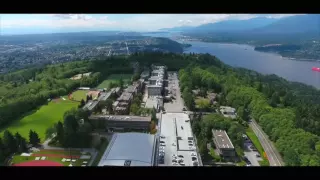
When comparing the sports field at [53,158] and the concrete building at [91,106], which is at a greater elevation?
the concrete building at [91,106]

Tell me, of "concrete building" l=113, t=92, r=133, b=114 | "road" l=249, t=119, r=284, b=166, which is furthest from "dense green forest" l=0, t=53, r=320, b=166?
"concrete building" l=113, t=92, r=133, b=114

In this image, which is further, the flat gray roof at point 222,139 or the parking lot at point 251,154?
the flat gray roof at point 222,139

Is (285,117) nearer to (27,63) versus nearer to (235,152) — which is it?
(235,152)

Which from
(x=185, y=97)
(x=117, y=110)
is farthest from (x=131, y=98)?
(x=185, y=97)

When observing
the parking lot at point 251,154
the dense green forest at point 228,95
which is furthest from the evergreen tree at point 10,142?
the parking lot at point 251,154

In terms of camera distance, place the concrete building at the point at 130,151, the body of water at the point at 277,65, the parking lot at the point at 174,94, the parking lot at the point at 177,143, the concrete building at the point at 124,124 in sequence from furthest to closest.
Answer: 1. the body of water at the point at 277,65
2. the parking lot at the point at 174,94
3. the concrete building at the point at 124,124
4. the parking lot at the point at 177,143
5. the concrete building at the point at 130,151

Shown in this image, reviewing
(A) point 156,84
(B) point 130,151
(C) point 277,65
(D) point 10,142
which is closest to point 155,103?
(A) point 156,84

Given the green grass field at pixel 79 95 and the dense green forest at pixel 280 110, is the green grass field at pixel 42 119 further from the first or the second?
the dense green forest at pixel 280 110

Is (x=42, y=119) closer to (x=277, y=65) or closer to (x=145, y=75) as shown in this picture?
(x=145, y=75)
